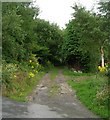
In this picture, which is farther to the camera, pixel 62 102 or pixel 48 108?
pixel 62 102

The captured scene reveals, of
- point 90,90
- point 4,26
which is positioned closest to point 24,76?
point 4,26

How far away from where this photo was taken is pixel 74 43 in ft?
115

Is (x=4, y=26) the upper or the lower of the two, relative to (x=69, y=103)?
upper

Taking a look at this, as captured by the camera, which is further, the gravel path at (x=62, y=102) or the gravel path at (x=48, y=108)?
the gravel path at (x=62, y=102)

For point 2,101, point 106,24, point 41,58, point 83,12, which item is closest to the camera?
point 2,101

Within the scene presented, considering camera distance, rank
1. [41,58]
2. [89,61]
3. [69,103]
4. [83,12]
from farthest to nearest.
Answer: [41,58] → [89,61] → [83,12] → [69,103]

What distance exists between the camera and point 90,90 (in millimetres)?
16578

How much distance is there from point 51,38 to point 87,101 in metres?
28.5

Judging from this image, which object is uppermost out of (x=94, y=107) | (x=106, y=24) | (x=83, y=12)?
(x=83, y=12)

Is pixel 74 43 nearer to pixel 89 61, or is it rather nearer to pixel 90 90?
pixel 89 61

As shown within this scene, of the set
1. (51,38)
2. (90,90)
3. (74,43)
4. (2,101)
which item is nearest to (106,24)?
(90,90)

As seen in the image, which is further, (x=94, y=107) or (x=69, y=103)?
(x=69, y=103)

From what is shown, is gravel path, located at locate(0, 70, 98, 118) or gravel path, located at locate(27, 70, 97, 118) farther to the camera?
gravel path, located at locate(27, 70, 97, 118)

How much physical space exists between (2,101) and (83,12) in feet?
50.2
